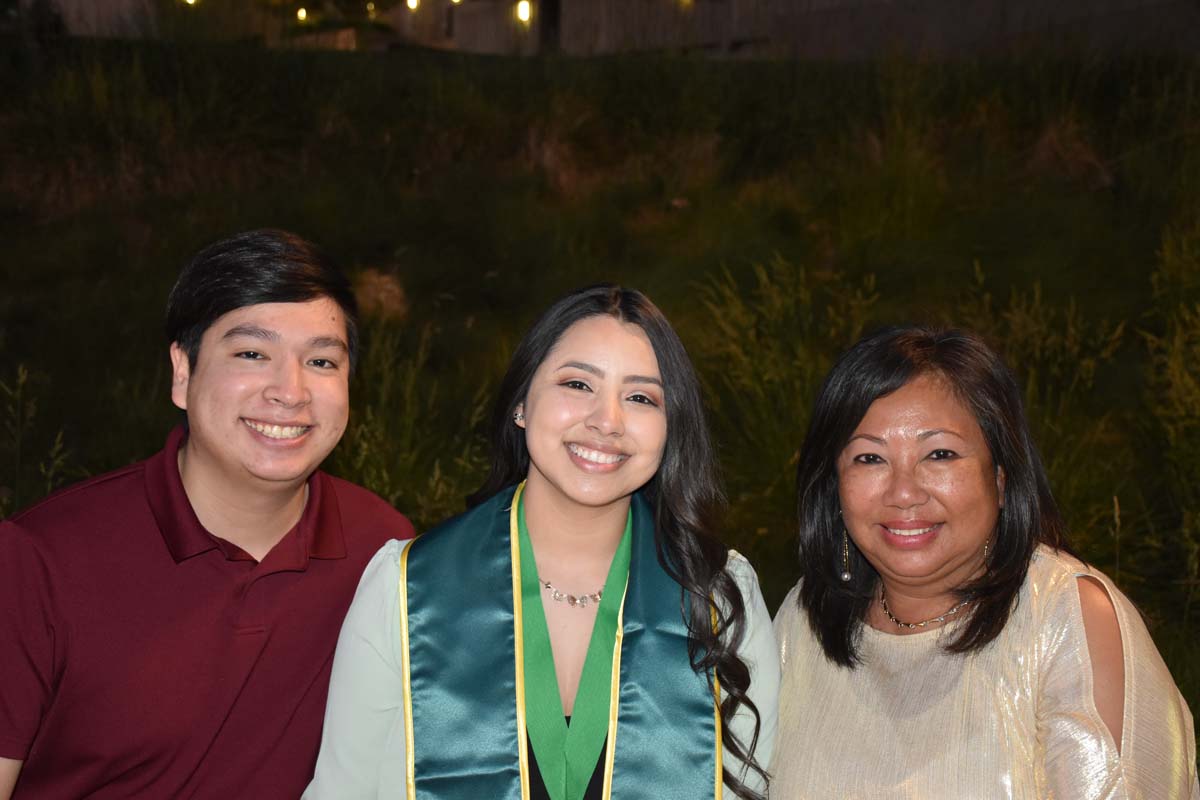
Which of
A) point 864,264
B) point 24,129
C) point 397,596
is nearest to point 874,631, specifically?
point 397,596

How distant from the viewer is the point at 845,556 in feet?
8.88

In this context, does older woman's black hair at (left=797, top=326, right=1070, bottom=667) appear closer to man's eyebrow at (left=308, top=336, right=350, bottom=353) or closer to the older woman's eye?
the older woman's eye

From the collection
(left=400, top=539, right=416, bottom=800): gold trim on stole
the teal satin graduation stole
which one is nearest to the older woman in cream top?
the teal satin graduation stole

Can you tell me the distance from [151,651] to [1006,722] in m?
1.70

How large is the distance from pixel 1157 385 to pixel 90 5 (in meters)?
9.71

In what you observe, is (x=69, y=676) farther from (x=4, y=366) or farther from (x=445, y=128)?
(x=445, y=128)

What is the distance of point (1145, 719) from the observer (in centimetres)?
222

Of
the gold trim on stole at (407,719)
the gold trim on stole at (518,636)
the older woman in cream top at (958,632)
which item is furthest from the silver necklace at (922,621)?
the gold trim on stole at (407,719)

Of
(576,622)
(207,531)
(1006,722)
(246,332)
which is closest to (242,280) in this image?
(246,332)

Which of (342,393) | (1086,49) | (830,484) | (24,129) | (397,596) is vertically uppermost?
(1086,49)

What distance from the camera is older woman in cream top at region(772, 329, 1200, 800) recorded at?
2246 mm

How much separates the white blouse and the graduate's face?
40cm

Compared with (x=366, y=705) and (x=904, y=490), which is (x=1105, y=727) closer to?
(x=904, y=490)

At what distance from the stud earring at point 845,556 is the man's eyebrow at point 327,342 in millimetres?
1199
